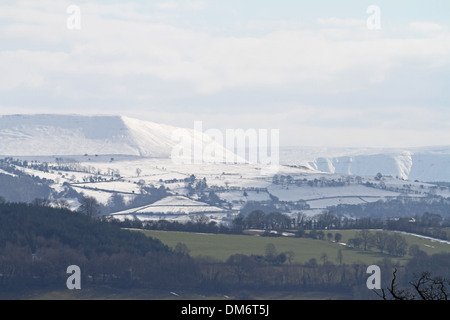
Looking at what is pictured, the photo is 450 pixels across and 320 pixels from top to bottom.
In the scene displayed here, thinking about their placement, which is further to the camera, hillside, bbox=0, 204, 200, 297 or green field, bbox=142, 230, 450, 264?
green field, bbox=142, 230, 450, 264

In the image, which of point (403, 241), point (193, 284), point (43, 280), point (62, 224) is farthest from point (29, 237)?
point (403, 241)

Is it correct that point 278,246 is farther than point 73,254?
Yes

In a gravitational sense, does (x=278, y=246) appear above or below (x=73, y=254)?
above

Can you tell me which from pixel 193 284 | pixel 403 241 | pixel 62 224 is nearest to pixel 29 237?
pixel 62 224
